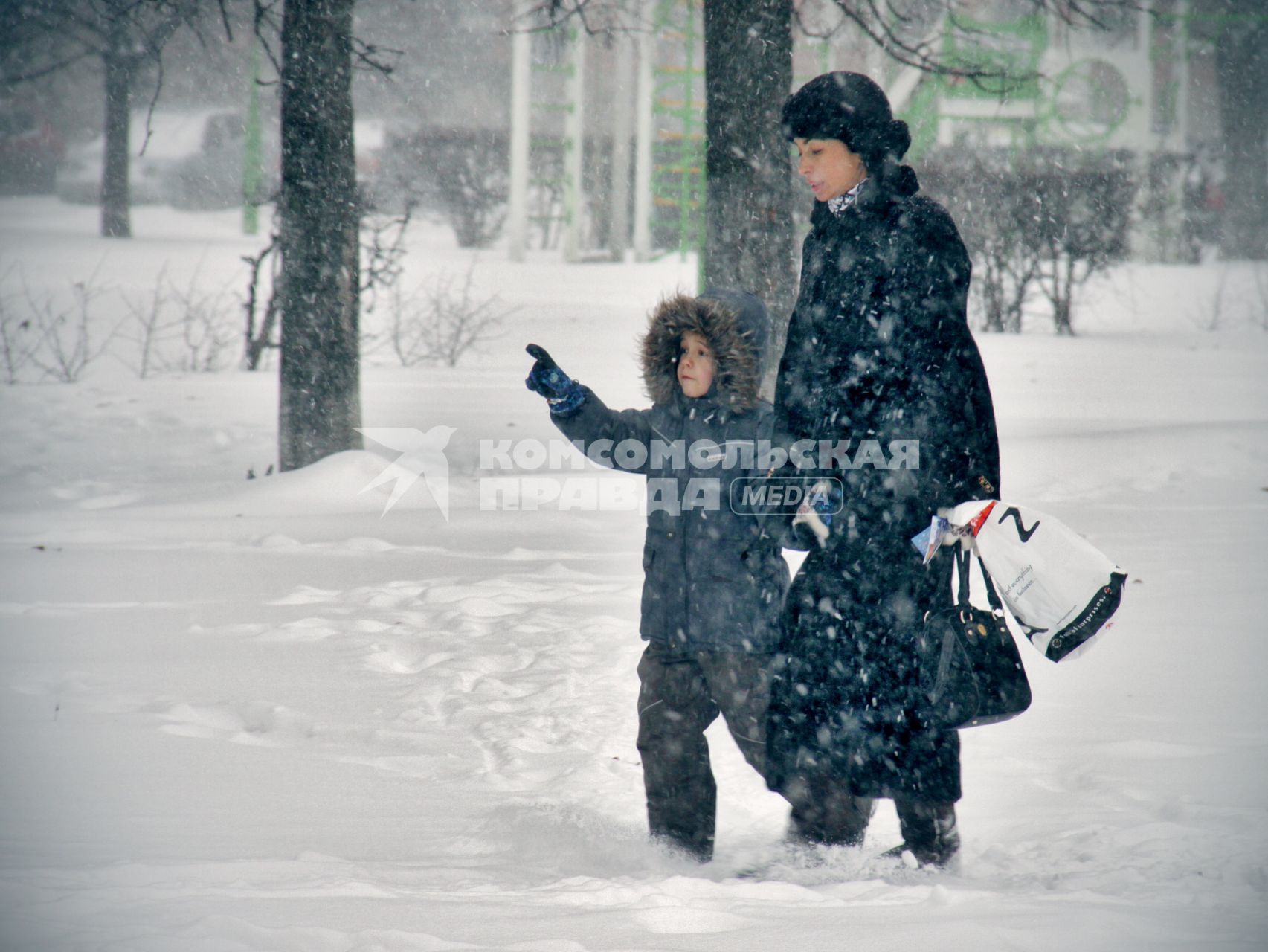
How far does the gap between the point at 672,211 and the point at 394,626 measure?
64.7 ft

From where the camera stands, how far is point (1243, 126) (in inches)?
962

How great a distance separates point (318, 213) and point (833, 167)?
14.5 feet

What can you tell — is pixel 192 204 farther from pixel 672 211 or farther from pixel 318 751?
pixel 318 751

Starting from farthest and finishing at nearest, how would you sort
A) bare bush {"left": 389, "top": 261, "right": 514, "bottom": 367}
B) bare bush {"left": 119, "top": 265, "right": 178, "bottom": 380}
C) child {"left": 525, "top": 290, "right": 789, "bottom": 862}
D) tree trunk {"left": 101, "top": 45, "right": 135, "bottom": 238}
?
tree trunk {"left": 101, "top": 45, "right": 135, "bottom": 238}
bare bush {"left": 389, "top": 261, "right": 514, "bottom": 367}
bare bush {"left": 119, "top": 265, "right": 178, "bottom": 380}
child {"left": 525, "top": 290, "right": 789, "bottom": 862}

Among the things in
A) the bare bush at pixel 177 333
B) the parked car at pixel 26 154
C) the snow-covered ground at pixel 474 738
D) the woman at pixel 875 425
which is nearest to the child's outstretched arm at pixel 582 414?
the woman at pixel 875 425

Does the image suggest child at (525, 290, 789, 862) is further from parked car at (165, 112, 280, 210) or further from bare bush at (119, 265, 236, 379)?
parked car at (165, 112, 280, 210)

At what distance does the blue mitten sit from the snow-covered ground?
3.20 feet

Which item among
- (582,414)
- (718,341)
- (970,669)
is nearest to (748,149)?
(718,341)

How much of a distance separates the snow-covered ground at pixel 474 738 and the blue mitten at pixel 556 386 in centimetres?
98

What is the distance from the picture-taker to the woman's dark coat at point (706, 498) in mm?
2695

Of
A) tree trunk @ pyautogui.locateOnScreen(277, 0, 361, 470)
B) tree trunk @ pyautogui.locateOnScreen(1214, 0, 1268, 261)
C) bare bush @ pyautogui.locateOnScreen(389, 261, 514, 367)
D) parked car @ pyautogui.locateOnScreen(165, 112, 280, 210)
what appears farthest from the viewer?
parked car @ pyautogui.locateOnScreen(165, 112, 280, 210)

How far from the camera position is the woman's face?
2436 mm

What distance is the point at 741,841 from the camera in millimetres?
2904

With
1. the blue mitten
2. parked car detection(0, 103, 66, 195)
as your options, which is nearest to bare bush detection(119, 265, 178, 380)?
the blue mitten
